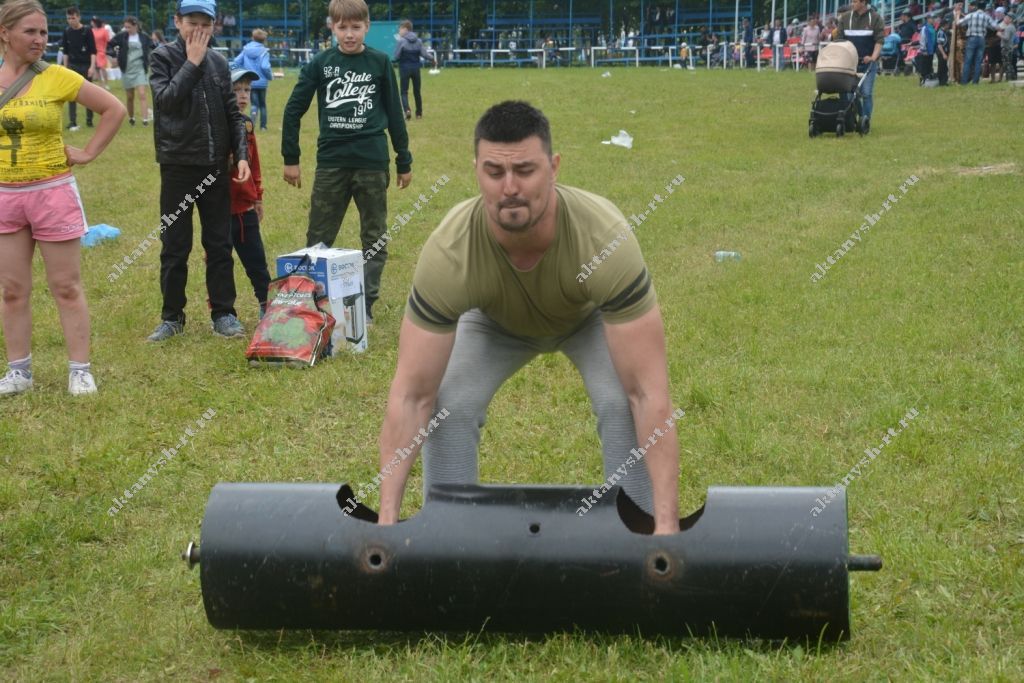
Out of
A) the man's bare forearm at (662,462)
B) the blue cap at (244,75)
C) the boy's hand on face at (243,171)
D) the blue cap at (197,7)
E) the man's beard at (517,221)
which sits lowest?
the man's bare forearm at (662,462)

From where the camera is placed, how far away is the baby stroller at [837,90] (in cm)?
1788

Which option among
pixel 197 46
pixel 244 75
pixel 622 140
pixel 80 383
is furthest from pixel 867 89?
pixel 80 383

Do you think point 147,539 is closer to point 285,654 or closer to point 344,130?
point 285,654

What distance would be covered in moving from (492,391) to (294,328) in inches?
137

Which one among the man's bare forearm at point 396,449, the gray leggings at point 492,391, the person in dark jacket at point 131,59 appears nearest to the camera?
the man's bare forearm at point 396,449

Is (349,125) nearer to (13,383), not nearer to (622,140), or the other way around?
(13,383)

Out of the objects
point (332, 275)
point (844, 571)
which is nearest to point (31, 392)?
point (332, 275)

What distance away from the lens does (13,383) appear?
6.91 metres

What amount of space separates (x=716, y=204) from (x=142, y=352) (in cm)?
734

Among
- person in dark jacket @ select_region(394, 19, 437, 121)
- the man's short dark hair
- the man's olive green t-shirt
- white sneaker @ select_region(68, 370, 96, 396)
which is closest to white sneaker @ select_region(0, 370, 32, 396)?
white sneaker @ select_region(68, 370, 96, 396)

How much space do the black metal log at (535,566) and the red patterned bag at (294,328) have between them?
3.56 metres

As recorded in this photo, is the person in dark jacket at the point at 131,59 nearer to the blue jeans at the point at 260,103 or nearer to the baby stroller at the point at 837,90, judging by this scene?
the blue jeans at the point at 260,103

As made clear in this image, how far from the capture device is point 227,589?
387cm

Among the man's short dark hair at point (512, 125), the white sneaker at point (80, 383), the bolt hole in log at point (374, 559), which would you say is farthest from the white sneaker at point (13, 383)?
the man's short dark hair at point (512, 125)
